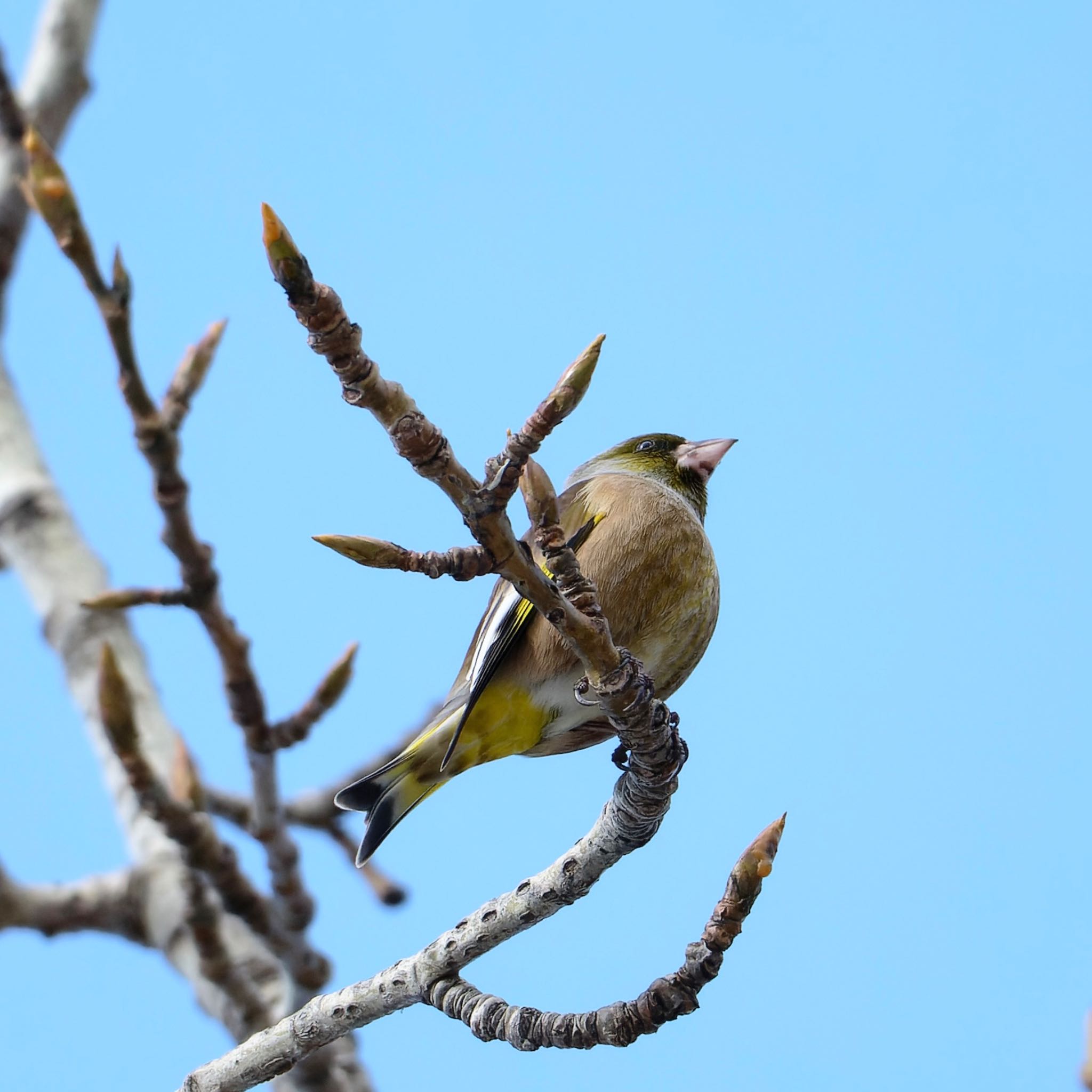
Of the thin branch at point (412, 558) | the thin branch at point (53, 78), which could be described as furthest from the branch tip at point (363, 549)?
the thin branch at point (53, 78)

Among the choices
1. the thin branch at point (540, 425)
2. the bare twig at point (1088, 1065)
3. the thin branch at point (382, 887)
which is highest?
the thin branch at point (382, 887)

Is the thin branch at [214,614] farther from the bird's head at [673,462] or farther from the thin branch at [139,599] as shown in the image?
the bird's head at [673,462]

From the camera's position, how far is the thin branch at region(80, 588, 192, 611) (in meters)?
4.38

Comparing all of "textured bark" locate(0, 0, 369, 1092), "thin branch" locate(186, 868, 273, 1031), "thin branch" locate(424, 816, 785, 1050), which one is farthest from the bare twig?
"thin branch" locate(186, 868, 273, 1031)

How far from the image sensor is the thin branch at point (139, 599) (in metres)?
4.38

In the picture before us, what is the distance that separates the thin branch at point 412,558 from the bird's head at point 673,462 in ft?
8.84

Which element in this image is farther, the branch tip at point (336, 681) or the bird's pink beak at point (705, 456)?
the bird's pink beak at point (705, 456)

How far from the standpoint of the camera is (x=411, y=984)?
130 inches

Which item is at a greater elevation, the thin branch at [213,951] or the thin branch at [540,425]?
the thin branch at [213,951]

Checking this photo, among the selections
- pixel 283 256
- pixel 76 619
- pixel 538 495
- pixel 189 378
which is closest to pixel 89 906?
pixel 76 619

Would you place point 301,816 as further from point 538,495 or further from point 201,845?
point 538,495

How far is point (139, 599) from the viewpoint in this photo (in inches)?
177

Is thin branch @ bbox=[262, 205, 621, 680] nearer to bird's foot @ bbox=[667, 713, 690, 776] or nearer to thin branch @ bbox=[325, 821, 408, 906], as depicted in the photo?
bird's foot @ bbox=[667, 713, 690, 776]

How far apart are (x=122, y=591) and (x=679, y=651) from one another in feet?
6.47
